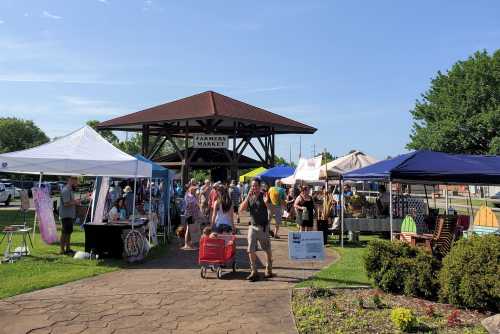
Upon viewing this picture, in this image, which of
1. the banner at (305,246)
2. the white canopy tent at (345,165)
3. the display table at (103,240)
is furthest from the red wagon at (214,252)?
the white canopy tent at (345,165)

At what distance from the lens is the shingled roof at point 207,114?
24.6 metres

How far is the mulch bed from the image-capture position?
5547 mm

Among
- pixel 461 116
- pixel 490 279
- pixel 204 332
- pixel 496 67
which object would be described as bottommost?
pixel 204 332

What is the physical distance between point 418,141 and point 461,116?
394 centimetres

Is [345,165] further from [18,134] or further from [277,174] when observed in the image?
[18,134]

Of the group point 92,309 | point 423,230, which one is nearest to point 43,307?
point 92,309

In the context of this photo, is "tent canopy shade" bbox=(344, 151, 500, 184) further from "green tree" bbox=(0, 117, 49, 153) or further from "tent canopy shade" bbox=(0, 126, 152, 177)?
"green tree" bbox=(0, 117, 49, 153)

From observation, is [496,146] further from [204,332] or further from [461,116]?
[204,332]

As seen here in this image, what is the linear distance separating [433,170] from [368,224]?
301 cm

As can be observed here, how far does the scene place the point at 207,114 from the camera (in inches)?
935

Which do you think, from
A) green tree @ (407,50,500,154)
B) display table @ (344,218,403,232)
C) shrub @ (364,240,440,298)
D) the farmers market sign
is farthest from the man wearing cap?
green tree @ (407,50,500,154)

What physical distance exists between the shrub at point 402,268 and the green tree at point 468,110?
29.5m

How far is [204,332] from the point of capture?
18.0 feet

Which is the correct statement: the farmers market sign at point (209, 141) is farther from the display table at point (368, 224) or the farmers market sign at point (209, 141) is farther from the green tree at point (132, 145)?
the green tree at point (132, 145)
